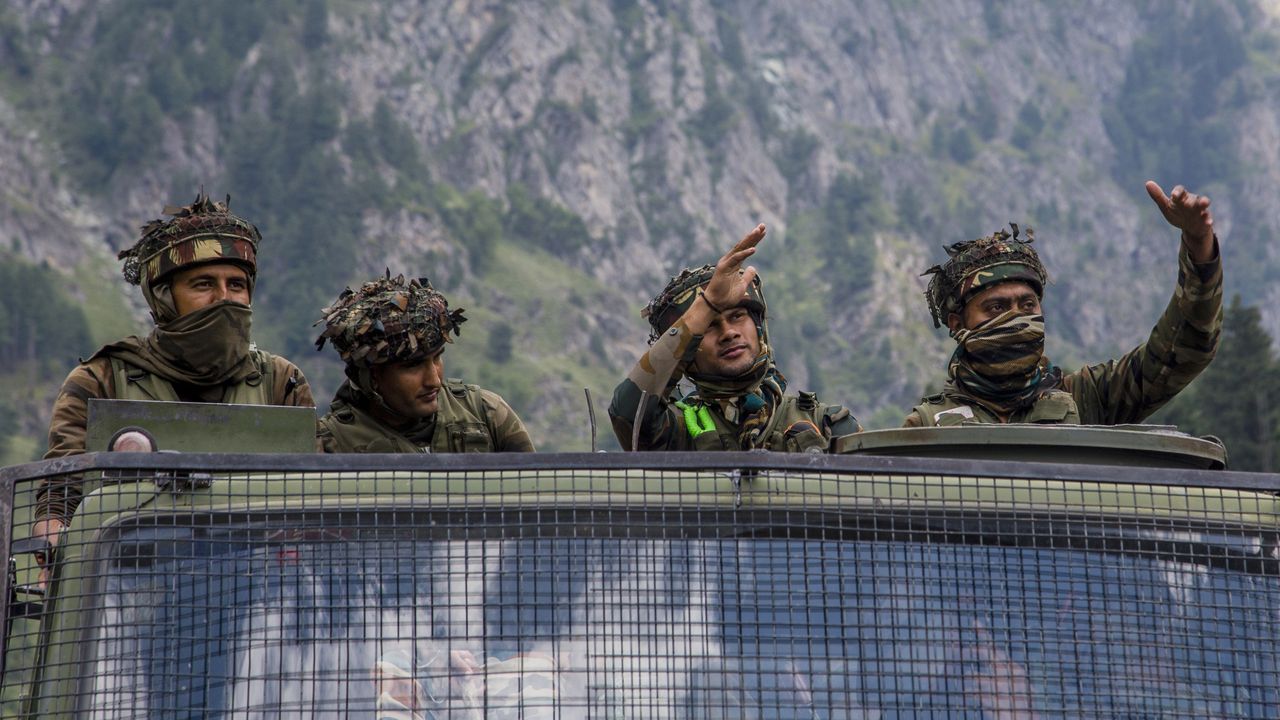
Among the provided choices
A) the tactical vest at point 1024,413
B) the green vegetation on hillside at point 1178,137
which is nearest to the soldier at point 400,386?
the tactical vest at point 1024,413

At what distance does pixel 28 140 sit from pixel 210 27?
57.3 ft

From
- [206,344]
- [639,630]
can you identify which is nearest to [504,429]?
[206,344]

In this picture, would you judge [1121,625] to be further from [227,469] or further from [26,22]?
[26,22]

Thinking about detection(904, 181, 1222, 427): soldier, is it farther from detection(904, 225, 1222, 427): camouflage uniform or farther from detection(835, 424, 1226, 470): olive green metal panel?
detection(835, 424, 1226, 470): olive green metal panel

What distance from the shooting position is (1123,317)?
563 ft

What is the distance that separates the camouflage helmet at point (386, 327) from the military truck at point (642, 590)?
1.65 metres

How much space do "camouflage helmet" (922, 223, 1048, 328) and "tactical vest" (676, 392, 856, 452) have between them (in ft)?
2.57

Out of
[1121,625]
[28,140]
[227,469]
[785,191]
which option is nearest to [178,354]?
[227,469]

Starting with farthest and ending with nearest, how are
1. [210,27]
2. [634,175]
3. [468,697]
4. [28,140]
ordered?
[634,175] → [210,27] → [28,140] → [468,697]

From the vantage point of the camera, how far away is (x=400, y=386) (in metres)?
5.58

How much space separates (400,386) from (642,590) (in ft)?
6.72

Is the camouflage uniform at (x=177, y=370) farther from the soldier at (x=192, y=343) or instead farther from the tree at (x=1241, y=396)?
the tree at (x=1241, y=396)

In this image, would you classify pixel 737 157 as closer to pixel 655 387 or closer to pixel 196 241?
pixel 196 241

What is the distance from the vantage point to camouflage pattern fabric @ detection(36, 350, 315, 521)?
5625mm
